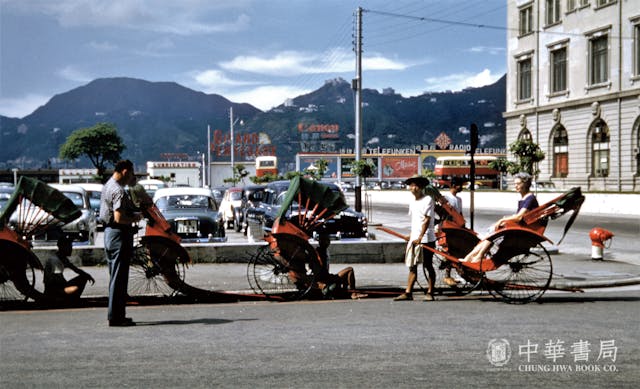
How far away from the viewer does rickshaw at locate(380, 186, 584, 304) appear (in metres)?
9.60

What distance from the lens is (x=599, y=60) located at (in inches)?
2010

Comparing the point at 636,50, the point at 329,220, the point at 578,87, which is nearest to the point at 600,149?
the point at 578,87

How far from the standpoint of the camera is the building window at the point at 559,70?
54906 mm

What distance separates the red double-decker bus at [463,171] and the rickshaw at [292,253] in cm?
7453

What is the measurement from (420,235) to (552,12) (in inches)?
2039

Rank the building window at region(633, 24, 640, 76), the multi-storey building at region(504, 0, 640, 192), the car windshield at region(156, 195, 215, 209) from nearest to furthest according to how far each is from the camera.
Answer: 1. the car windshield at region(156, 195, 215, 209)
2. the building window at region(633, 24, 640, 76)
3. the multi-storey building at region(504, 0, 640, 192)

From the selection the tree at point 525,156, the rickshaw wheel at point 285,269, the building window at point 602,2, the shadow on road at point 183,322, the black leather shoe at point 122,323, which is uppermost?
the building window at point 602,2

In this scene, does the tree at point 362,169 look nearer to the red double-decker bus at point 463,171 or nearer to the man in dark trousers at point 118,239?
the man in dark trousers at point 118,239

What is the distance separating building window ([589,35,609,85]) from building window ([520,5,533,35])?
7880mm

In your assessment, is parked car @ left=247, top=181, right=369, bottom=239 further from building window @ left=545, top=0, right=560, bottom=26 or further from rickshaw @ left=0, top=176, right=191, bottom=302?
building window @ left=545, top=0, right=560, bottom=26

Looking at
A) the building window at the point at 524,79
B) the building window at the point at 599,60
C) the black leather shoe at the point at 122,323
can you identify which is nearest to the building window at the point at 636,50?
the building window at the point at 599,60

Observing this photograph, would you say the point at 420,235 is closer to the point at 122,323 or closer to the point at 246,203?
the point at 122,323

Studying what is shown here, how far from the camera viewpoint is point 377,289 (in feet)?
36.8

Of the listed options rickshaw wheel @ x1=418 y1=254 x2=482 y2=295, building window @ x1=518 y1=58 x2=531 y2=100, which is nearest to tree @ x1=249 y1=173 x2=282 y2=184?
building window @ x1=518 y1=58 x2=531 y2=100
